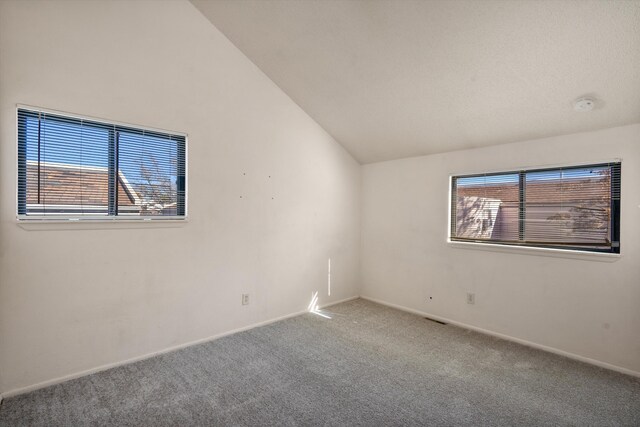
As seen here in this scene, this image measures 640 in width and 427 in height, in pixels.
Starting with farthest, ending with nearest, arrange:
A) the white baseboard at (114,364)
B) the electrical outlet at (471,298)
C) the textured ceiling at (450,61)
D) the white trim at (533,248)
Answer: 1. the electrical outlet at (471,298)
2. the white trim at (533,248)
3. the white baseboard at (114,364)
4. the textured ceiling at (450,61)

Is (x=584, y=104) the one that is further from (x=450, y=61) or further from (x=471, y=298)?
(x=471, y=298)

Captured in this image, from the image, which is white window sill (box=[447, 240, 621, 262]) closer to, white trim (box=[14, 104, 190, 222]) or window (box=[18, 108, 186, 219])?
white trim (box=[14, 104, 190, 222])

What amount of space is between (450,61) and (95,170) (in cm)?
308

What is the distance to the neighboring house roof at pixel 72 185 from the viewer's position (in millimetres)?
2373

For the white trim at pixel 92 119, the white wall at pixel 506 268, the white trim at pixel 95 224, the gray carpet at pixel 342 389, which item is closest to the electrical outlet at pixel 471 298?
the white wall at pixel 506 268

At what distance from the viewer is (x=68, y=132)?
250 cm

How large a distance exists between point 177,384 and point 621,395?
3296 millimetres

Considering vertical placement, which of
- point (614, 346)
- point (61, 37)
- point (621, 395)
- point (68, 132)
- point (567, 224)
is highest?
point (61, 37)

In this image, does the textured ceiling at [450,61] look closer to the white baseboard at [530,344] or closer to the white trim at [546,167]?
the white trim at [546,167]

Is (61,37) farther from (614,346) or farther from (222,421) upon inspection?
(614,346)

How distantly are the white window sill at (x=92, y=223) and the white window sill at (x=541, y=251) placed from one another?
3.08 meters

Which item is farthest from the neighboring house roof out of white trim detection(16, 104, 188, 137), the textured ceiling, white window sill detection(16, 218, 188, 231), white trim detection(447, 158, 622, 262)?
white trim detection(447, 158, 622, 262)

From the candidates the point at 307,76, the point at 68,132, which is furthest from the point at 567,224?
the point at 68,132

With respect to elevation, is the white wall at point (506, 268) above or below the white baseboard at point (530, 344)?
above
